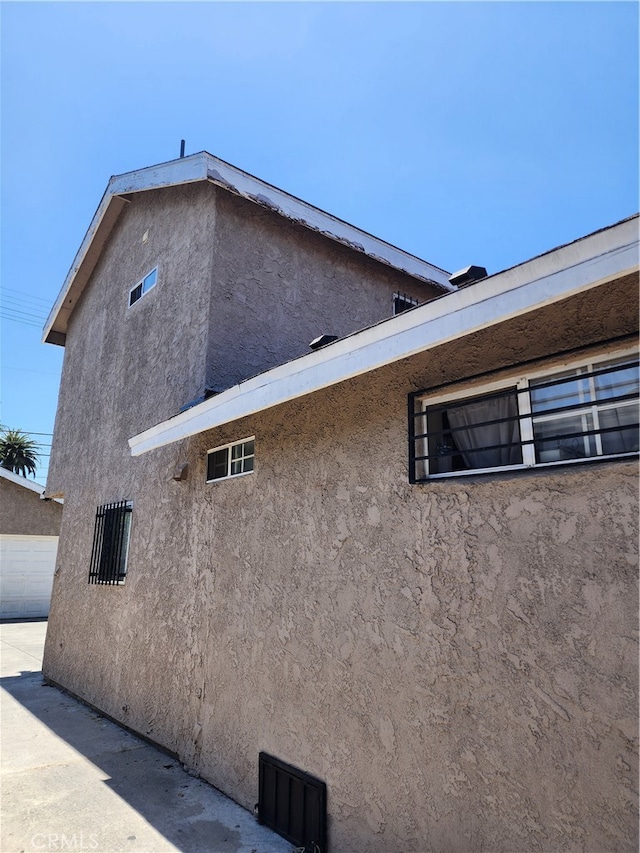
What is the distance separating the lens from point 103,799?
505 cm

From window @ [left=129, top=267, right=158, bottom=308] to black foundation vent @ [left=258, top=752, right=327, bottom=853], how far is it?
7131mm

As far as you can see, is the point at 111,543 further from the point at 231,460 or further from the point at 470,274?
the point at 470,274

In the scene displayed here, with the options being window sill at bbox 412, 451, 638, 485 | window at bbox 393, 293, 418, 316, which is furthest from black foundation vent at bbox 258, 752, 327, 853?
window at bbox 393, 293, 418, 316

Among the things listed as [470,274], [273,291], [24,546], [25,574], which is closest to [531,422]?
[470,274]

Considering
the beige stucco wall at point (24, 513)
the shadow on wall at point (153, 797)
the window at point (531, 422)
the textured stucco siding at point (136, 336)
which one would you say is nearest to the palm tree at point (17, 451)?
the beige stucco wall at point (24, 513)

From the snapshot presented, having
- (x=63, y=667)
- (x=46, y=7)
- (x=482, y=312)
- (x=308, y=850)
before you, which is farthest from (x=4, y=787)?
(x=46, y=7)

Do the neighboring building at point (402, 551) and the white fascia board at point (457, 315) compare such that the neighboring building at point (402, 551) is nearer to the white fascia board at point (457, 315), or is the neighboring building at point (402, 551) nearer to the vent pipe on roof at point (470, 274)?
the white fascia board at point (457, 315)

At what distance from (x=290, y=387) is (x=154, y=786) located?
4.33 m

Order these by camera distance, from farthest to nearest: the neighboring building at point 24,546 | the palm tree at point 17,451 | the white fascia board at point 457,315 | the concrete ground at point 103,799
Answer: the palm tree at point 17,451, the neighboring building at point 24,546, the concrete ground at point 103,799, the white fascia board at point 457,315

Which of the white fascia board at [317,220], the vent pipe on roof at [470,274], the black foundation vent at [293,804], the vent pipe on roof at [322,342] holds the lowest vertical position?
the black foundation vent at [293,804]

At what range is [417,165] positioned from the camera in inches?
370

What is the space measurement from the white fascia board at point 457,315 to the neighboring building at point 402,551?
0.05ft

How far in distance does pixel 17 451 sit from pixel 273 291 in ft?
108

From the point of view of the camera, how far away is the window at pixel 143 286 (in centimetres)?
884
